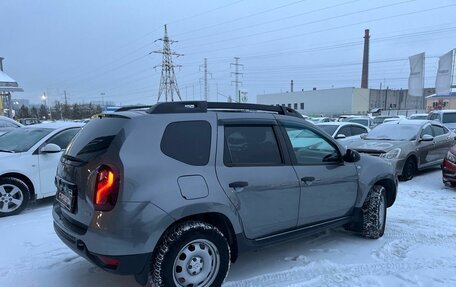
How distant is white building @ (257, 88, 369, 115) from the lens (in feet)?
246

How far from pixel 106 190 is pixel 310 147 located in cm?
252

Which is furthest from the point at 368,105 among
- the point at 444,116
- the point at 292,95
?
the point at 444,116

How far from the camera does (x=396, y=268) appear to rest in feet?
14.2

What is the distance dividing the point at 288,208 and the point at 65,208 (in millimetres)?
2244

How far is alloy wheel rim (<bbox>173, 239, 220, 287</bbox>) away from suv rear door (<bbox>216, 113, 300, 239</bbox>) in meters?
0.43

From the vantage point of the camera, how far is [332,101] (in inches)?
3068

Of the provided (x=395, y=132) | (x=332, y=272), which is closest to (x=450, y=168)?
(x=395, y=132)

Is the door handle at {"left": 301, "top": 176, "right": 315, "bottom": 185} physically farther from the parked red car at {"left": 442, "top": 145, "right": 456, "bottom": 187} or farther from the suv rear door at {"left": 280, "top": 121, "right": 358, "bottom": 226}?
the parked red car at {"left": 442, "top": 145, "right": 456, "bottom": 187}

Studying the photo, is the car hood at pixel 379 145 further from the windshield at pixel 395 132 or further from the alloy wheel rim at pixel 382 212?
the alloy wheel rim at pixel 382 212

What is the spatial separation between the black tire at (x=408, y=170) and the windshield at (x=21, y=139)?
816cm

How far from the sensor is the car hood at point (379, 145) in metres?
9.54

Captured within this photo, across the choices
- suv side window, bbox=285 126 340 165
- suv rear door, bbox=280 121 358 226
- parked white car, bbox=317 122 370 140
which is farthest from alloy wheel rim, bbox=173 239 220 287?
parked white car, bbox=317 122 370 140

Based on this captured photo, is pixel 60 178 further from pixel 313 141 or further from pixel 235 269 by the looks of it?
pixel 313 141

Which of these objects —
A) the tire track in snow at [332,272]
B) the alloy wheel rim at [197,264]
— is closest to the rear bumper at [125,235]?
the alloy wheel rim at [197,264]
